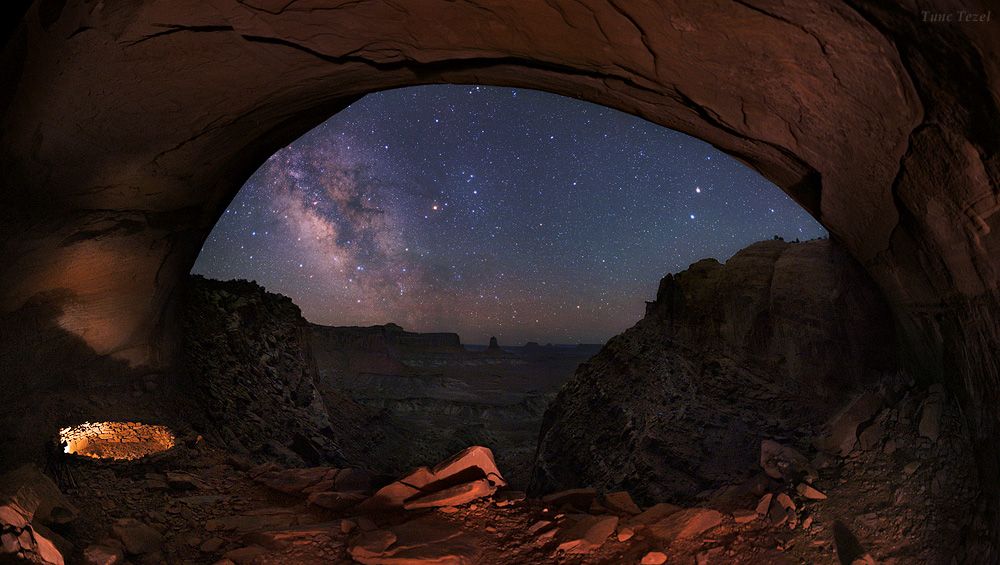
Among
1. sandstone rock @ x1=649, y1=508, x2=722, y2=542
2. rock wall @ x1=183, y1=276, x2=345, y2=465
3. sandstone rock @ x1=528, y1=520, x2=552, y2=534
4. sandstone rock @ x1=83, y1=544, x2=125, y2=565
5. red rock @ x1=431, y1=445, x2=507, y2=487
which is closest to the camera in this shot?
sandstone rock @ x1=83, y1=544, x2=125, y2=565

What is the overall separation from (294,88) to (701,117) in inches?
160

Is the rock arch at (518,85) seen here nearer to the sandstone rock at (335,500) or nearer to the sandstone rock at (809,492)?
the sandstone rock at (809,492)

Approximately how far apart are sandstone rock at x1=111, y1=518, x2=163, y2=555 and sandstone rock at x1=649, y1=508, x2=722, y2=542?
392 centimetres

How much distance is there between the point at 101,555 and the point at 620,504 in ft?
13.4

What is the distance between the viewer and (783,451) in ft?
14.7

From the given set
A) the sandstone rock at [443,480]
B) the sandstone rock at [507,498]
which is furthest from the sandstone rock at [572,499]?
the sandstone rock at [443,480]

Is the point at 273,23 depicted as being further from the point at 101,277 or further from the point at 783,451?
the point at 783,451

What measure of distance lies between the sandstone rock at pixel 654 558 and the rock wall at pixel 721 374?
13.7 feet

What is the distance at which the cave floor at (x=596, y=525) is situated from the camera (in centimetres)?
323

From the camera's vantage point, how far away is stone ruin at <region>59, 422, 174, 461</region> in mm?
5324

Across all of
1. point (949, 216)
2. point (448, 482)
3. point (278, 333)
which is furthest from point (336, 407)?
point (949, 216)

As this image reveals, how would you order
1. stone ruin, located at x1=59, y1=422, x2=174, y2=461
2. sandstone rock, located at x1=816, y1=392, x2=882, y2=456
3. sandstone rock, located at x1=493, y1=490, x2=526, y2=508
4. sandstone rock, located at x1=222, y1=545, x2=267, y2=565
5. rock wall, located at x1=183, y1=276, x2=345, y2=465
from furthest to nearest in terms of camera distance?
rock wall, located at x1=183, y1=276, x2=345, y2=465
stone ruin, located at x1=59, y1=422, x2=174, y2=461
sandstone rock, located at x1=493, y1=490, x2=526, y2=508
sandstone rock, located at x1=816, y1=392, x2=882, y2=456
sandstone rock, located at x1=222, y1=545, x2=267, y2=565

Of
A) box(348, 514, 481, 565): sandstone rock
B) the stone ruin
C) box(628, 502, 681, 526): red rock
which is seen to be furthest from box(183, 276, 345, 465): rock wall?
box(628, 502, 681, 526): red rock

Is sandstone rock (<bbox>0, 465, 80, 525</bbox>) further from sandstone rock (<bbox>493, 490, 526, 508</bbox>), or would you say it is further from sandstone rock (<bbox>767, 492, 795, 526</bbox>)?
sandstone rock (<bbox>767, 492, 795, 526</bbox>)
